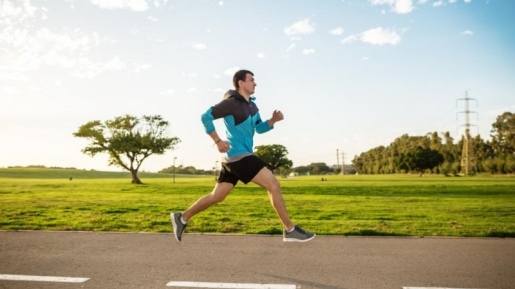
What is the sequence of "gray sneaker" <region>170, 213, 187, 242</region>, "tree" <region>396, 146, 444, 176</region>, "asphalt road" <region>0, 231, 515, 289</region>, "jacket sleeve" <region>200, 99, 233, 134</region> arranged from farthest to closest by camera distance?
"tree" <region>396, 146, 444, 176</region>, "gray sneaker" <region>170, 213, 187, 242</region>, "jacket sleeve" <region>200, 99, 233, 134</region>, "asphalt road" <region>0, 231, 515, 289</region>

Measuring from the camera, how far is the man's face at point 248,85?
4711mm

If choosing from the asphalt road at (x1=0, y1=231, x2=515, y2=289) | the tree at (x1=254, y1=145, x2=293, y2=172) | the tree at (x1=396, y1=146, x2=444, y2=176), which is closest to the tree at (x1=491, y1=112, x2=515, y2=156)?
the tree at (x1=396, y1=146, x2=444, y2=176)

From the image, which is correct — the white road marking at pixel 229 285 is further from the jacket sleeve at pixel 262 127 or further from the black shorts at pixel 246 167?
the jacket sleeve at pixel 262 127

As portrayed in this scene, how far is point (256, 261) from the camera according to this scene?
4.18 metres

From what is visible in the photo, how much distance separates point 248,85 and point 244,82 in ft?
0.21

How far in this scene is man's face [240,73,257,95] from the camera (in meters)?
4.71

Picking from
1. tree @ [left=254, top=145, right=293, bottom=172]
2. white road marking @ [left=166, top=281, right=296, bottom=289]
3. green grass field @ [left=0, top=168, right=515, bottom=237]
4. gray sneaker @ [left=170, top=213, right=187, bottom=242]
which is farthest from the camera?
tree @ [left=254, top=145, right=293, bottom=172]

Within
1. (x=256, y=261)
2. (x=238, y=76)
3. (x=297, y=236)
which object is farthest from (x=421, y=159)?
(x=256, y=261)

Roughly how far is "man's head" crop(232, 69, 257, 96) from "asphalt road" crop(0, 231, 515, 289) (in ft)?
6.58

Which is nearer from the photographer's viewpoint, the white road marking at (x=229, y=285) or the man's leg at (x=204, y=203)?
the white road marking at (x=229, y=285)

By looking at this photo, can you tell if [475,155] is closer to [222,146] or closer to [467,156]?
[467,156]

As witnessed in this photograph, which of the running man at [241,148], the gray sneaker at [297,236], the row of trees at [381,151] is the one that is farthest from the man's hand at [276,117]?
the row of trees at [381,151]

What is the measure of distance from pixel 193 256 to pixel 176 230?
598 mm

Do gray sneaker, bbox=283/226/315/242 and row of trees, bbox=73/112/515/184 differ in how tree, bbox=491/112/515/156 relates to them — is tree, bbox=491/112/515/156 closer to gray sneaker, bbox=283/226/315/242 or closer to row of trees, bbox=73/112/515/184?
row of trees, bbox=73/112/515/184
